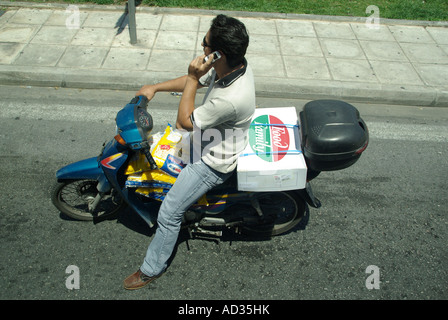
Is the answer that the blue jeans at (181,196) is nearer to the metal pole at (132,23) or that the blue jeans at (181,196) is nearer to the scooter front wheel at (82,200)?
the scooter front wheel at (82,200)

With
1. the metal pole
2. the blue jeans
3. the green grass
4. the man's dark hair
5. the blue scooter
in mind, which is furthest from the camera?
the green grass

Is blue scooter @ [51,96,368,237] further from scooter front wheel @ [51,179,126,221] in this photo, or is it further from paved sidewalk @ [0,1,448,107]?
paved sidewalk @ [0,1,448,107]

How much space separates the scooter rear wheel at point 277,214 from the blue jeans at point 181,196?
0.61 m

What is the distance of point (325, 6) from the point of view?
7.73 meters

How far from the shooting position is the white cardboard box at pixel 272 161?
2.86 meters

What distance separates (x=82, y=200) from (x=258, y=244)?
1.69 meters

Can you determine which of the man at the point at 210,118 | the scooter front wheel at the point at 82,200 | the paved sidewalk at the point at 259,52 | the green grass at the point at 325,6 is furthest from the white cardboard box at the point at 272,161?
the green grass at the point at 325,6

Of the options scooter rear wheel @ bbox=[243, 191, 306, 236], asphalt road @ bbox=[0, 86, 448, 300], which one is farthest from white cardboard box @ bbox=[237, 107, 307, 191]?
asphalt road @ bbox=[0, 86, 448, 300]

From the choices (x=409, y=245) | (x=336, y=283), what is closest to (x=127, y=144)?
(x=336, y=283)

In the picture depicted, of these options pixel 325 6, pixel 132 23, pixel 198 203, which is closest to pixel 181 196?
pixel 198 203

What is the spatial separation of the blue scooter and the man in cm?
28

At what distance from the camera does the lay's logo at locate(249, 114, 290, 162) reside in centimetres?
296

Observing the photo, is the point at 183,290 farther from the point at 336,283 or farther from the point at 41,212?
the point at 41,212
